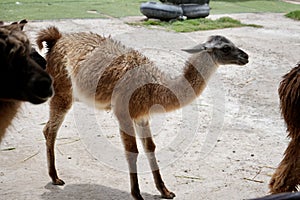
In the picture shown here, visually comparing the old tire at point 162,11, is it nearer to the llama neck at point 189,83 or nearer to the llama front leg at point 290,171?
the llama neck at point 189,83

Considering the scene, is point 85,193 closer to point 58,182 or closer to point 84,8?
point 58,182

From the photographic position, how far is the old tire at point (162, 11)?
10.1 m

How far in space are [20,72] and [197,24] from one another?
25.5ft

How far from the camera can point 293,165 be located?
293 centimetres

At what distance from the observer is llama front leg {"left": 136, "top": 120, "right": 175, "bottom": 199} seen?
356 cm

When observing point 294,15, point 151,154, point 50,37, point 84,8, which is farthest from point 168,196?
point 294,15

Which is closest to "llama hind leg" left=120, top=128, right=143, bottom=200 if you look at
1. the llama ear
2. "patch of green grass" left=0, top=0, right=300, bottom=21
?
the llama ear

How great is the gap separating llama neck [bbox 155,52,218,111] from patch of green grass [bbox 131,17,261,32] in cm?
549

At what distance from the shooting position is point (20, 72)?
2193 millimetres

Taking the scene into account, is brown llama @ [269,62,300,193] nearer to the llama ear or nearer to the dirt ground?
the dirt ground

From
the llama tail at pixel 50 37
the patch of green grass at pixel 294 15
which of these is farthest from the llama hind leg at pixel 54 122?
the patch of green grass at pixel 294 15

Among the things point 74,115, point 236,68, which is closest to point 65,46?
point 74,115

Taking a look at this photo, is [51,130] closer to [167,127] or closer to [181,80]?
[181,80]

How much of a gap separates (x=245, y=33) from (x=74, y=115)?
201 inches
